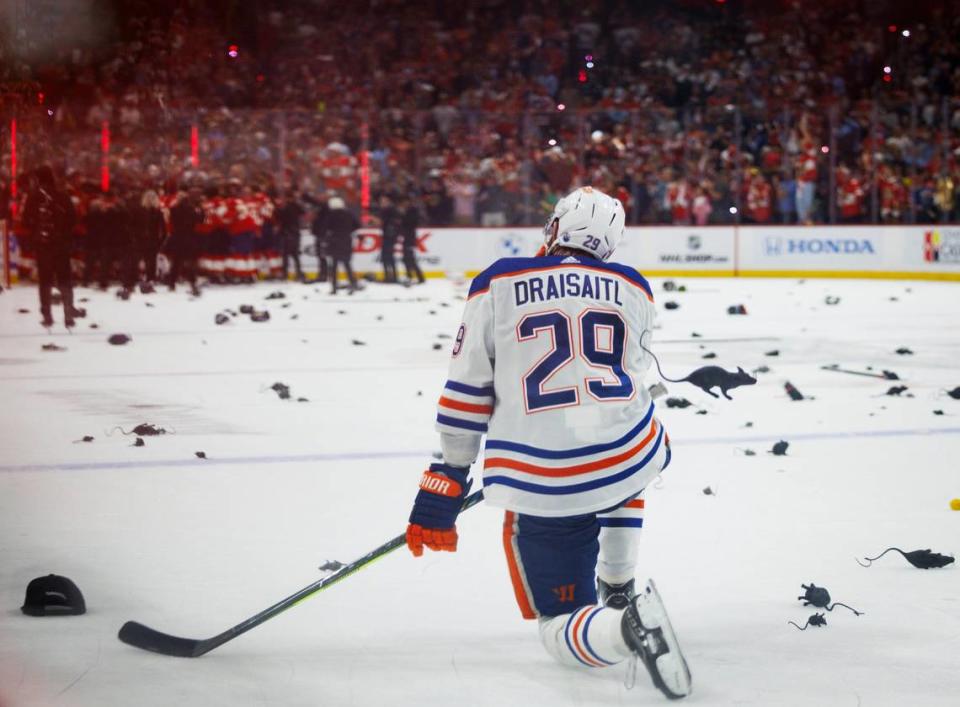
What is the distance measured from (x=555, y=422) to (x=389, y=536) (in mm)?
1869

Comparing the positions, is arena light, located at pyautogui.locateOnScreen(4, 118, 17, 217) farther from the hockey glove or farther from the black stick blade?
the hockey glove

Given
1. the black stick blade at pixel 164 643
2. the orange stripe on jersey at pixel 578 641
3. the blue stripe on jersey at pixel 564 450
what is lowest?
the black stick blade at pixel 164 643

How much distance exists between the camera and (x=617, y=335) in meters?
3.16

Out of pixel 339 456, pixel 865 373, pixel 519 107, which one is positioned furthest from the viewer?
pixel 519 107

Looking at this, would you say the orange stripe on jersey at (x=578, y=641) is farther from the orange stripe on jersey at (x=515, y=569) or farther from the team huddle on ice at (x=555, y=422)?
the orange stripe on jersey at (x=515, y=569)

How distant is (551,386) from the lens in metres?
→ 3.09

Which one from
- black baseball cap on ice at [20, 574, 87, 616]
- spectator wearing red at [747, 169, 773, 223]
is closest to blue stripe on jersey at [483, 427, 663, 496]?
black baseball cap on ice at [20, 574, 87, 616]

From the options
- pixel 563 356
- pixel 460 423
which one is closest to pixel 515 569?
pixel 460 423

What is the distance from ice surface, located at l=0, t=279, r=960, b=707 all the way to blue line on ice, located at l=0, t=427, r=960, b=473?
0.02 metres

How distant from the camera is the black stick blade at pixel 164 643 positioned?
3.46 m

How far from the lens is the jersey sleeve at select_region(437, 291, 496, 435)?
3133mm

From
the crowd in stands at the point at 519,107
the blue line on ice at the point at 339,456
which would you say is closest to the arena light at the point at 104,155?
the crowd in stands at the point at 519,107

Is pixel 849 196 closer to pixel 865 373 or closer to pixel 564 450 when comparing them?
pixel 865 373

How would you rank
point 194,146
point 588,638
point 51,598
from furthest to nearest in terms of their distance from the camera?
point 194,146, point 51,598, point 588,638
